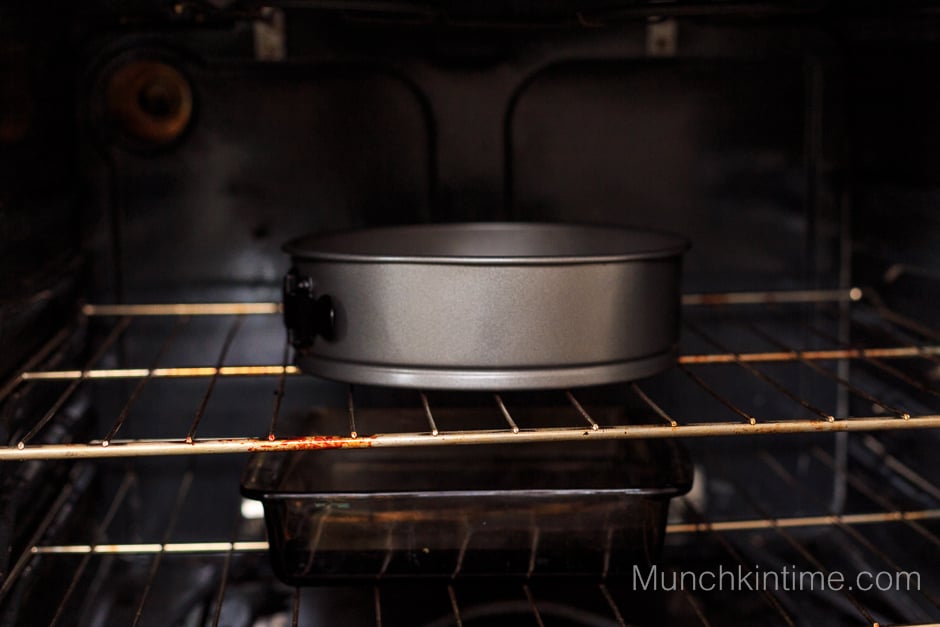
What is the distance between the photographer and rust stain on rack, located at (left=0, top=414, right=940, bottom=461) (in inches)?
29.6

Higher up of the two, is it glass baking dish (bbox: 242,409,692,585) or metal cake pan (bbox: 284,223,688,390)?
metal cake pan (bbox: 284,223,688,390)

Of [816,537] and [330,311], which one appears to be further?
[816,537]

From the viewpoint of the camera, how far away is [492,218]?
1.20 metres

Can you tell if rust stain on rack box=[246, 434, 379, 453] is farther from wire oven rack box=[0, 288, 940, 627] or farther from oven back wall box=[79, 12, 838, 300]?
oven back wall box=[79, 12, 838, 300]

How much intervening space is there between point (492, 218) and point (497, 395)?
35cm

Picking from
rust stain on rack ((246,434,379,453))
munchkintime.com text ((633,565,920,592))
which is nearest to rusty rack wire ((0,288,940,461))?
rust stain on rack ((246,434,379,453))

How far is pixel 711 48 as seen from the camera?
120 centimetres

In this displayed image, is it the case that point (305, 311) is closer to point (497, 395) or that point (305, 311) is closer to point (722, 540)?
point (497, 395)

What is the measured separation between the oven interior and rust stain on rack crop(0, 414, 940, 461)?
0.71ft

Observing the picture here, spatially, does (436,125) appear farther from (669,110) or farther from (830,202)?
(830,202)

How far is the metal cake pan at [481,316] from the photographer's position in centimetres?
83

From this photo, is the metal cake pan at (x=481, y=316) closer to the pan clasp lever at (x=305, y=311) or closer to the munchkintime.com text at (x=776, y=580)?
the pan clasp lever at (x=305, y=311)

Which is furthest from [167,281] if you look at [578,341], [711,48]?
[711,48]

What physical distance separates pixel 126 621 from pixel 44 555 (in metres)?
0.12
